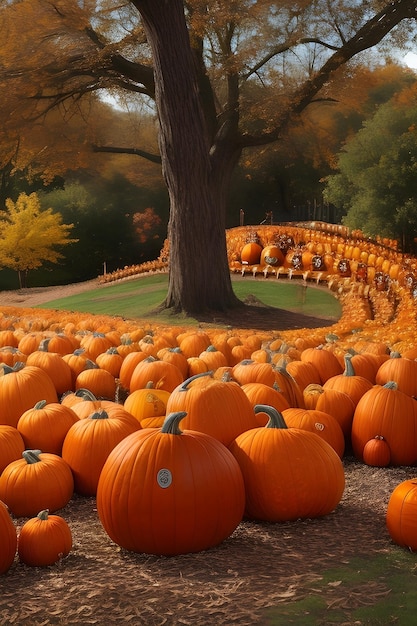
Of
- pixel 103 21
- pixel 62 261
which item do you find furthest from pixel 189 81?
pixel 62 261

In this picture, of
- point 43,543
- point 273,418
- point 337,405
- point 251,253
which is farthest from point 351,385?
point 251,253

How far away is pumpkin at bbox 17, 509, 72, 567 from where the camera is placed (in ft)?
11.4

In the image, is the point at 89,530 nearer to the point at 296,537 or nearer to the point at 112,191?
the point at 296,537

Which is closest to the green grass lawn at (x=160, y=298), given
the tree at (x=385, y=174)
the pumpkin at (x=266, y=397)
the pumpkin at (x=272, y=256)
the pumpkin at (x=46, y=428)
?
the pumpkin at (x=272, y=256)

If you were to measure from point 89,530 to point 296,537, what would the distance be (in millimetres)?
1058

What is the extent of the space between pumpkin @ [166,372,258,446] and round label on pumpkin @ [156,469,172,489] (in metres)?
1.01

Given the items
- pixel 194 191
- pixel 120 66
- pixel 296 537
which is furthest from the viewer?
pixel 120 66

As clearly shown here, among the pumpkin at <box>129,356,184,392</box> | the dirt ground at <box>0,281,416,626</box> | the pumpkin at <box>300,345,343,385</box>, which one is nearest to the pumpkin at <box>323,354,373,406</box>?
the pumpkin at <box>300,345,343,385</box>

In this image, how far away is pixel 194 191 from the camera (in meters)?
14.6

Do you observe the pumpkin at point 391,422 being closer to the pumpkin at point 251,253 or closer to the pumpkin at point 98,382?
the pumpkin at point 98,382

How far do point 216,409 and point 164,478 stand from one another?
1.11m

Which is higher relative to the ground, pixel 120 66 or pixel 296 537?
pixel 120 66

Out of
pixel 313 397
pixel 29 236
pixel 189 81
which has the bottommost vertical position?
pixel 313 397

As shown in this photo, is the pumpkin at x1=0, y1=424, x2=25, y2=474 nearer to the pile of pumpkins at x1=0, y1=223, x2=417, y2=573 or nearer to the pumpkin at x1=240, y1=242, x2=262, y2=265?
→ the pile of pumpkins at x1=0, y1=223, x2=417, y2=573
